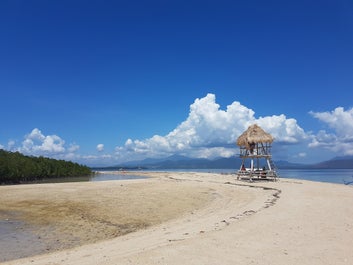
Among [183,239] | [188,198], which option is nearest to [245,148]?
[188,198]

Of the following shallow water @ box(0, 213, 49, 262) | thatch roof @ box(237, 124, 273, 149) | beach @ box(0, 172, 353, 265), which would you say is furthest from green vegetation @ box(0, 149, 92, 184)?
shallow water @ box(0, 213, 49, 262)

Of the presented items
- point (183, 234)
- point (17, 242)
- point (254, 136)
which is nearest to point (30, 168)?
point (254, 136)

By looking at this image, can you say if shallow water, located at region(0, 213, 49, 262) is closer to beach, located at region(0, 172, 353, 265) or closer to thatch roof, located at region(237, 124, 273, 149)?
beach, located at region(0, 172, 353, 265)

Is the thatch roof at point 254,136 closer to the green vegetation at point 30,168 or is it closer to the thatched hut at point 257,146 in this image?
the thatched hut at point 257,146

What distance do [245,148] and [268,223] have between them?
28253 mm

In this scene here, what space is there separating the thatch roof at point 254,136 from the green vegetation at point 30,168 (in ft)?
93.2

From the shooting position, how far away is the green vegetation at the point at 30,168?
41.5 meters

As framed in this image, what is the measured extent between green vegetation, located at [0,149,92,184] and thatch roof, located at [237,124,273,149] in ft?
93.2

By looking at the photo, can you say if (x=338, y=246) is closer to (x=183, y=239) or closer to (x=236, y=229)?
(x=236, y=229)

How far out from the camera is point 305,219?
12.0m

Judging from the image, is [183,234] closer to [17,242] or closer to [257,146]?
[17,242]

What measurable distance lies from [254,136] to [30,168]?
3121 cm

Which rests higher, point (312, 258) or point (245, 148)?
point (245, 148)

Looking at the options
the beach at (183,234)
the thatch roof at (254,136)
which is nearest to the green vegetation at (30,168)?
the beach at (183,234)
